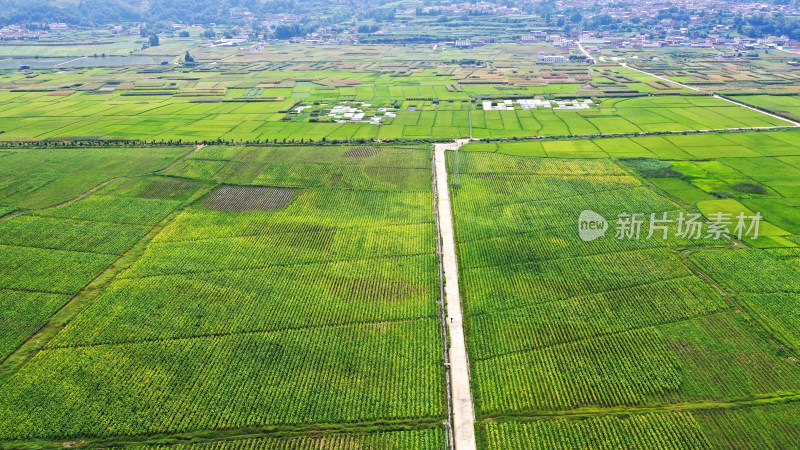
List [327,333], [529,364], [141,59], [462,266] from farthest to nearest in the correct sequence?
[141,59] < [462,266] < [327,333] < [529,364]

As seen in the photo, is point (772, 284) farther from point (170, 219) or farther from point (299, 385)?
point (170, 219)

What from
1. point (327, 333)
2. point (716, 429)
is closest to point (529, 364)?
point (716, 429)

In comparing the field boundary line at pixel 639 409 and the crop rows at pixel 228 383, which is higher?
the crop rows at pixel 228 383

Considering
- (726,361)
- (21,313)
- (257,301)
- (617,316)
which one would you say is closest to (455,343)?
(617,316)

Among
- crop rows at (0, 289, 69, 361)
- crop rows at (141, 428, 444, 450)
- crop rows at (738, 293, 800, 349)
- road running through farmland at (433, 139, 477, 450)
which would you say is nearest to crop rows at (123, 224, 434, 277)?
road running through farmland at (433, 139, 477, 450)

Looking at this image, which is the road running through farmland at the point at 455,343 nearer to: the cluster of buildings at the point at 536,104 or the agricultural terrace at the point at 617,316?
the agricultural terrace at the point at 617,316

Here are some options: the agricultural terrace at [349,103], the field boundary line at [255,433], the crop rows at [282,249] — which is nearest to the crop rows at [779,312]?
the field boundary line at [255,433]
